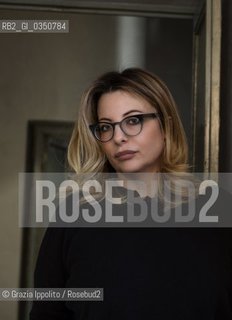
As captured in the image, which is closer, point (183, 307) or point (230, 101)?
point (183, 307)

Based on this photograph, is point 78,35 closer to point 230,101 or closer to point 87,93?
point 230,101

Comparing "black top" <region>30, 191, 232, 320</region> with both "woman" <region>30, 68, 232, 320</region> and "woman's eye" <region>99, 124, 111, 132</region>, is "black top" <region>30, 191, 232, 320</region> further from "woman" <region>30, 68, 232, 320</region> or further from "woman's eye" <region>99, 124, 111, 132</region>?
"woman's eye" <region>99, 124, 111, 132</region>

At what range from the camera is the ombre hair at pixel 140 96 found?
3.20 ft

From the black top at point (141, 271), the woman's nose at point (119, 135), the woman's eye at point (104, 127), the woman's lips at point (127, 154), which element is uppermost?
the woman's eye at point (104, 127)

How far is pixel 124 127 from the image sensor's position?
0.95m

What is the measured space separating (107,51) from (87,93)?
3.16ft

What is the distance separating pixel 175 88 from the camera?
5.86ft

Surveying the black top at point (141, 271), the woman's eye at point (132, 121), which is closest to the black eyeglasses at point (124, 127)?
the woman's eye at point (132, 121)

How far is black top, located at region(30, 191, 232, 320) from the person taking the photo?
870 millimetres

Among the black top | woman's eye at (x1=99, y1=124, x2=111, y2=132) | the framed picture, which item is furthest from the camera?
the framed picture

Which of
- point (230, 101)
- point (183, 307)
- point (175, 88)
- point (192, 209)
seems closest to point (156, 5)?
point (175, 88)

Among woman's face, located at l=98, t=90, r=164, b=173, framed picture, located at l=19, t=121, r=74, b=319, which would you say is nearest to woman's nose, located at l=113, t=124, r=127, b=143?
woman's face, located at l=98, t=90, r=164, b=173

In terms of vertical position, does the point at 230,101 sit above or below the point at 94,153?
above

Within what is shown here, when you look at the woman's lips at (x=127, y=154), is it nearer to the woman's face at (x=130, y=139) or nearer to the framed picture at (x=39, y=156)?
the woman's face at (x=130, y=139)
